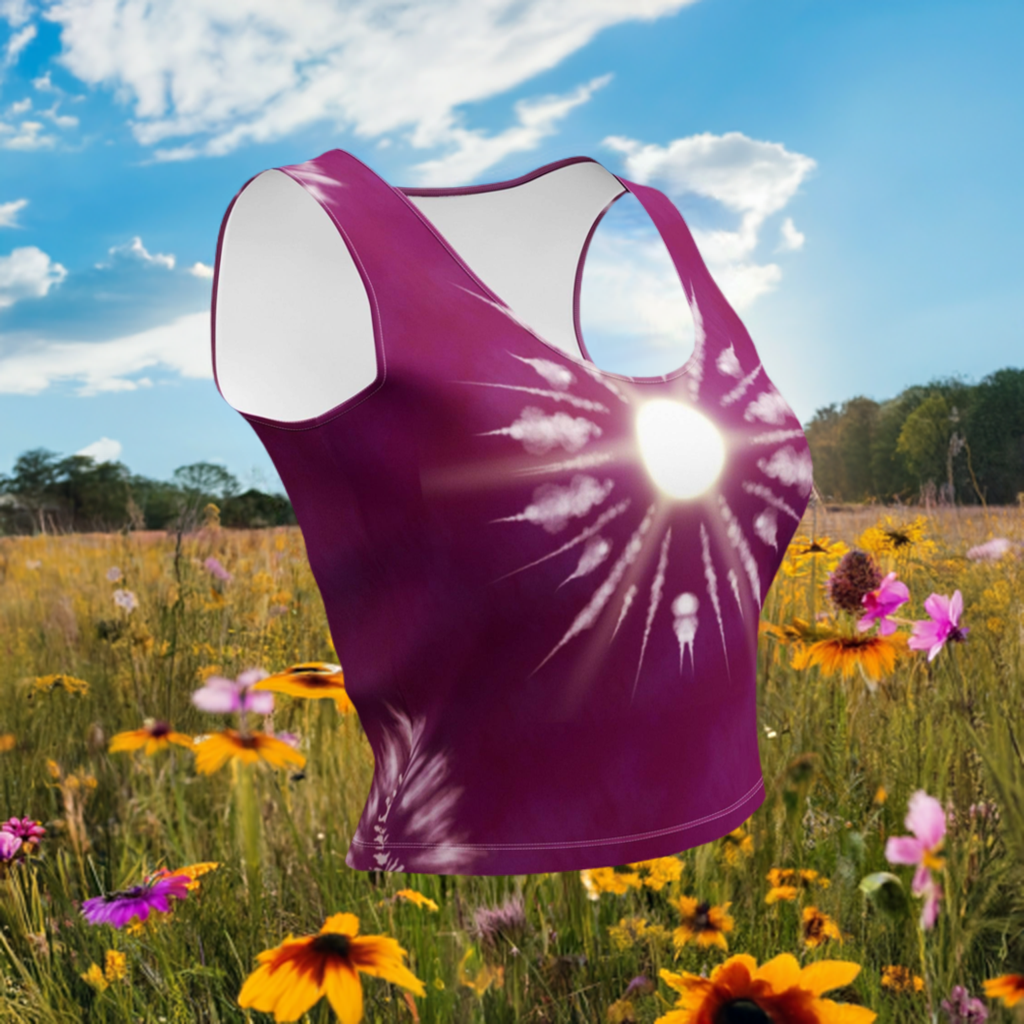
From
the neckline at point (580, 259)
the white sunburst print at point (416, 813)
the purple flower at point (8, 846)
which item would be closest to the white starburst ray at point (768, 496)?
the neckline at point (580, 259)

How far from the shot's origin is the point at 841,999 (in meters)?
0.94

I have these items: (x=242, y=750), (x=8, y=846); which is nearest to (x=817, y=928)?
(x=242, y=750)

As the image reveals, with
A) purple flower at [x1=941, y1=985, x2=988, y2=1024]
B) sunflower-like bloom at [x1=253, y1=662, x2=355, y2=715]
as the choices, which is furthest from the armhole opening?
purple flower at [x1=941, y1=985, x2=988, y2=1024]

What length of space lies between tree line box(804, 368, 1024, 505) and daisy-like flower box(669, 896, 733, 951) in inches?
745

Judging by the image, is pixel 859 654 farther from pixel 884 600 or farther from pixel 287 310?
pixel 287 310

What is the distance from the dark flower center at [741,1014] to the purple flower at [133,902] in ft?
2.52

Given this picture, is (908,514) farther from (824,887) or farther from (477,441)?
(477,441)

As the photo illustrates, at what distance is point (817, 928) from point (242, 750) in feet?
2.65

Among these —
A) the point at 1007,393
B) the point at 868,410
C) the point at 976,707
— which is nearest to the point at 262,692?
the point at 976,707

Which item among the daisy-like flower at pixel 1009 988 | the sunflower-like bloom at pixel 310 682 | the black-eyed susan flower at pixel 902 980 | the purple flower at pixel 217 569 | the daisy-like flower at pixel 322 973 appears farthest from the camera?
the purple flower at pixel 217 569

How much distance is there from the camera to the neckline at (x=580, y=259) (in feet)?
2.97

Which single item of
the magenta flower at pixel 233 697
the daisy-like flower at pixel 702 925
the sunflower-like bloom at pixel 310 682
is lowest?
the daisy-like flower at pixel 702 925

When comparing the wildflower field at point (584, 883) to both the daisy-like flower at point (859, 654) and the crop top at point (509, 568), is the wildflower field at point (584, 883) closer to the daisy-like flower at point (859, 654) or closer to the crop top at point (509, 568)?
the daisy-like flower at point (859, 654)

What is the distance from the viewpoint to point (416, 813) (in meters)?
0.89
